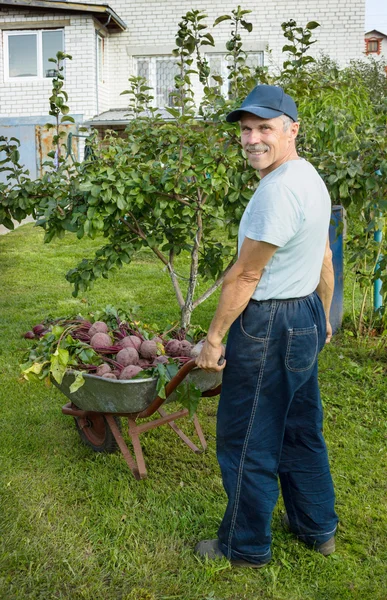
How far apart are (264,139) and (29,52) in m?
18.4

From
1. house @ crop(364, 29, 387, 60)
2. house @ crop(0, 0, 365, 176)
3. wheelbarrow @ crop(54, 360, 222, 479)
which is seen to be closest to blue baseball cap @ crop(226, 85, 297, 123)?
wheelbarrow @ crop(54, 360, 222, 479)

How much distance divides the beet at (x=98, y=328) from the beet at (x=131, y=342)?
126 millimetres

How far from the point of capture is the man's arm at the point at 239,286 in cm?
241

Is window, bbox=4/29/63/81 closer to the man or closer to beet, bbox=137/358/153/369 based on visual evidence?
beet, bbox=137/358/153/369

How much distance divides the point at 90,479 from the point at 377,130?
9.79 ft

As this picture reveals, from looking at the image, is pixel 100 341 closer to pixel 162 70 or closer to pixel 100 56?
pixel 100 56

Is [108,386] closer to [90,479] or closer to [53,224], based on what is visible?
[90,479]

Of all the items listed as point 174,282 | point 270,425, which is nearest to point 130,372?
point 270,425

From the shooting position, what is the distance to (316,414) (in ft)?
9.30

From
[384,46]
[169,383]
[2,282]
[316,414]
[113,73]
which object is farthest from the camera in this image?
[384,46]

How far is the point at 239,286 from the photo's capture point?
2473 mm

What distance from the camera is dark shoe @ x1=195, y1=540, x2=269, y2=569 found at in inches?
112

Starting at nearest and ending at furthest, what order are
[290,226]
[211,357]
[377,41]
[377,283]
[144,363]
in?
[290,226] → [211,357] → [144,363] → [377,283] → [377,41]

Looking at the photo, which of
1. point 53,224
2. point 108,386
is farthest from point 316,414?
point 53,224
